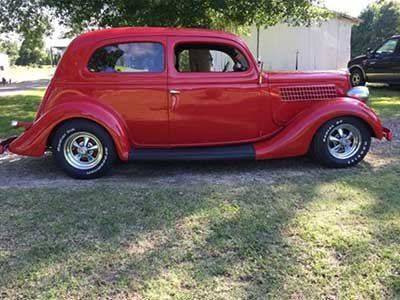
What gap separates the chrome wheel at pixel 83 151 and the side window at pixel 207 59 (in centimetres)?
133

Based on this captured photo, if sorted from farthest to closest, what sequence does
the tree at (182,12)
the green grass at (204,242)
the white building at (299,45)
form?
1. the white building at (299,45)
2. the tree at (182,12)
3. the green grass at (204,242)

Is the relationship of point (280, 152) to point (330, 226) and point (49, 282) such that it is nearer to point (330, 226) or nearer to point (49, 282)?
point (330, 226)

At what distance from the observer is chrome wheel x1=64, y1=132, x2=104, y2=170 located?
5422 mm

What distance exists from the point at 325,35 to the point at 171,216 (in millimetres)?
20942

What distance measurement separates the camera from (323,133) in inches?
225

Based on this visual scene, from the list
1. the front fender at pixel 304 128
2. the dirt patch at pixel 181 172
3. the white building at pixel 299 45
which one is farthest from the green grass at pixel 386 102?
the white building at pixel 299 45

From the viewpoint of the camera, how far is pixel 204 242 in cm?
378

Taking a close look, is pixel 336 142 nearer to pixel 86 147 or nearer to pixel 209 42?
pixel 209 42

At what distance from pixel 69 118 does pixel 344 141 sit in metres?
3.33

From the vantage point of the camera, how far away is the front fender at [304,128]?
221 inches

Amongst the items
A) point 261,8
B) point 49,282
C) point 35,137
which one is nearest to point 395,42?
point 261,8

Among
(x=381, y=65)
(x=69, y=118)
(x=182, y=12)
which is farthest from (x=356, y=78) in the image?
(x=69, y=118)

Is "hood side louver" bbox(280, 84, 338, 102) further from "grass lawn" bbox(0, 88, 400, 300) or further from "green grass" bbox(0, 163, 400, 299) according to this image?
"green grass" bbox(0, 163, 400, 299)

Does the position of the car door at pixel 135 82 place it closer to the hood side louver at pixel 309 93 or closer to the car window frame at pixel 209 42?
the car window frame at pixel 209 42
